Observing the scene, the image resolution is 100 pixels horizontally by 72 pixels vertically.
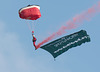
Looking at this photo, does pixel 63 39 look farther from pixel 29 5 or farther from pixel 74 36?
pixel 29 5

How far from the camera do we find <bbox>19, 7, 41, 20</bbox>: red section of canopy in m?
65.8

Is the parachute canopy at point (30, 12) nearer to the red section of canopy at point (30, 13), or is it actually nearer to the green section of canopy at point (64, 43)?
the red section of canopy at point (30, 13)

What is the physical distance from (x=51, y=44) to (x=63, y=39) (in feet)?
5.00

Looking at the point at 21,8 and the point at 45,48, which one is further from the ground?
the point at 21,8

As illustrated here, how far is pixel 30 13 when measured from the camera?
65.9m

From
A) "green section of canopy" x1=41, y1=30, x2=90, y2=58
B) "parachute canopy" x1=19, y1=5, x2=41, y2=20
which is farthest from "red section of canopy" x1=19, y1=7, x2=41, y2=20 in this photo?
"green section of canopy" x1=41, y1=30, x2=90, y2=58

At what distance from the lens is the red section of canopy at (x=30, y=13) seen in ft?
216

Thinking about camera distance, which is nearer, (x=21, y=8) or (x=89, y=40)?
(x=89, y=40)

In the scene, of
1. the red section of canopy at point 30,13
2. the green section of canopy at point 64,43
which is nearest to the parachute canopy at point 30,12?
the red section of canopy at point 30,13

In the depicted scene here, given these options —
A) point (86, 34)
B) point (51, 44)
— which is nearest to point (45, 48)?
point (51, 44)

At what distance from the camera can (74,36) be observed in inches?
2463

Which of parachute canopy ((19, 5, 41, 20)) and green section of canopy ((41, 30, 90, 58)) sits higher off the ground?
parachute canopy ((19, 5, 41, 20))

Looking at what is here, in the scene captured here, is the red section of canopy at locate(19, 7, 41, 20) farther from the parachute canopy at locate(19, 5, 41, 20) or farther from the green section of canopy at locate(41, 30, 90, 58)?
the green section of canopy at locate(41, 30, 90, 58)

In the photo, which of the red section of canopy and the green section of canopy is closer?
the green section of canopy
